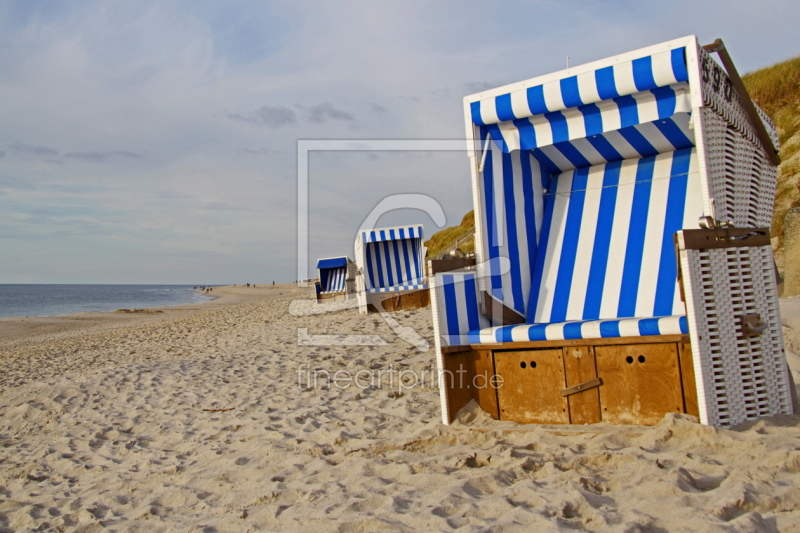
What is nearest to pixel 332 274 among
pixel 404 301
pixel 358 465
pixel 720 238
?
pixel 404 301

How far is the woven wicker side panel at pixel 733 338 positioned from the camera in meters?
2.77

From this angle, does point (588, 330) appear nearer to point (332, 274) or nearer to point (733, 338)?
point (733, 338)

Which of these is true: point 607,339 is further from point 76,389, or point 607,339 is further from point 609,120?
point 76,389

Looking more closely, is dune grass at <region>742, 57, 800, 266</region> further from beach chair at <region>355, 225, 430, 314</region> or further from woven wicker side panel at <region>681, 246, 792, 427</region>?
woven wicker side panel at <region>681, 246, 792, 427</region>

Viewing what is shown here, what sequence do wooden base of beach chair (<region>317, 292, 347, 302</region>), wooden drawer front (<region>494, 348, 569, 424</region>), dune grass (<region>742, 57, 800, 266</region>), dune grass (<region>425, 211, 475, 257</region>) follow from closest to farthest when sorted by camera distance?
wooden drawer front (<region>494, 348, 569, 424</region>) < dune grass (<region>742, 57, 800, 266</region>) < wooden base of beach chair (<region>317, 292, 347, 302</region>) < dune grass (<region>425, 211, 475, 257</region>)

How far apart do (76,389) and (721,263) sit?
5.80m

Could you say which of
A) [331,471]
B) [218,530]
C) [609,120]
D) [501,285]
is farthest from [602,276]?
[218,530]

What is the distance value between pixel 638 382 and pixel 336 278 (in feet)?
52.3

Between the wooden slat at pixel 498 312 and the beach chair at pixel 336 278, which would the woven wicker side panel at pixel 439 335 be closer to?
the wooden slat at pixel 498 312

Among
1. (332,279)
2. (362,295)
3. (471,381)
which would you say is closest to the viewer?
(471,381)

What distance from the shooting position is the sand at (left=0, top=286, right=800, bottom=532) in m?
2.15

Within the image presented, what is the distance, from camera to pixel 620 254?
3840 millimetres

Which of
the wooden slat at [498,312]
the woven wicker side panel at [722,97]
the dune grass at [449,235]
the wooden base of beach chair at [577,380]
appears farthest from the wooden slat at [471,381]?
the dune grass at [449,235]

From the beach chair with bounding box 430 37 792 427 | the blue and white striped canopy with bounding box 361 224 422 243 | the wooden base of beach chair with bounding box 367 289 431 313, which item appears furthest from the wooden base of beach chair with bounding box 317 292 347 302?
the beach chair with bounding box 430 37 792 427
